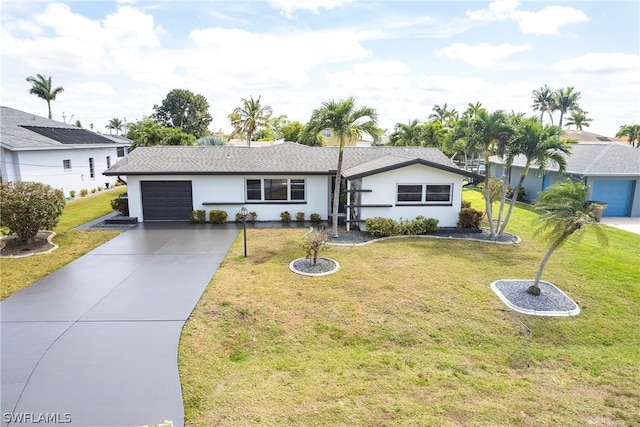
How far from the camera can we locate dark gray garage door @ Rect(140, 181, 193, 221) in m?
17.6

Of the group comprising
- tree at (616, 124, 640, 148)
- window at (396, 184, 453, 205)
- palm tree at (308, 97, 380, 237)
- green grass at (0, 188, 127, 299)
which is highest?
tree at (616, 124, 640, 148)

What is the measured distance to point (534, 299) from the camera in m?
9.13

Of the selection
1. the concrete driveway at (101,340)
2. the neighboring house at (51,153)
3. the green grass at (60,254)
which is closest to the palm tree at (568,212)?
the concrete driveway at (101,340)

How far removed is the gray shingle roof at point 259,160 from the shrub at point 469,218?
5.53 feet

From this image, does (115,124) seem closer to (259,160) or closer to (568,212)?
(259,160)

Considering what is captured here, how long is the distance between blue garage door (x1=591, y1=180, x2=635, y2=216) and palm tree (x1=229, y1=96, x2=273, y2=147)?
30.8m

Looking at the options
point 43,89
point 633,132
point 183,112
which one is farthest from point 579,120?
point 43,89

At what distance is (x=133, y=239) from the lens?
47.6 feet

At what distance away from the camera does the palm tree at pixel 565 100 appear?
150ft

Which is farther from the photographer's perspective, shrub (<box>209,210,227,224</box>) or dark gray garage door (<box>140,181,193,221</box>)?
dark gray garage door (<box>140,181,193,221</box>)

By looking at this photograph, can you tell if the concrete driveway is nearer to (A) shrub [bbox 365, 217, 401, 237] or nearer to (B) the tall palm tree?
(A) shrub [bbox 365, 217, 401, 237]

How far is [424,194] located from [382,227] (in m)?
2.48

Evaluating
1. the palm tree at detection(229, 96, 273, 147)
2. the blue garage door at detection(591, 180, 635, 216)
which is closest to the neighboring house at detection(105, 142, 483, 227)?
the blue garage door at detection(591, 180, 635, 216)

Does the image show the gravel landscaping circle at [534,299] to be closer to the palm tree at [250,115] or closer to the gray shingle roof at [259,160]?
the gray shingle roof at [259,160]
